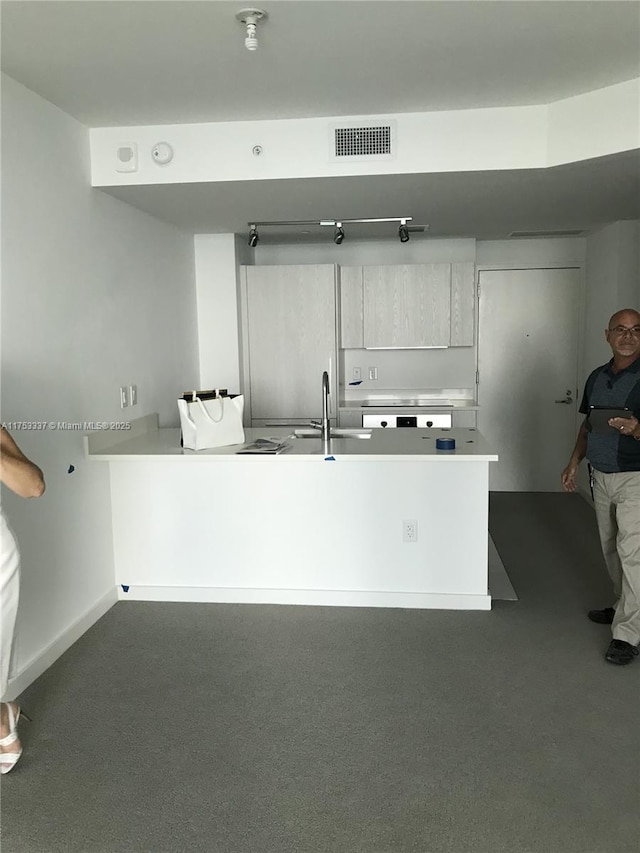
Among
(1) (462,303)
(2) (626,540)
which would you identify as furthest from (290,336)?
(2) (626,540)

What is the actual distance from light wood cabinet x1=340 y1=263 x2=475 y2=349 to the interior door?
57cm

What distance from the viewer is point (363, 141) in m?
3.38

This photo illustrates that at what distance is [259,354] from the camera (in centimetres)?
559

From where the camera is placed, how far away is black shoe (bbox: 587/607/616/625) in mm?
3395

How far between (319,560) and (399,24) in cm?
253

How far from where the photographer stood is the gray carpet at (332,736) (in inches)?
79.7

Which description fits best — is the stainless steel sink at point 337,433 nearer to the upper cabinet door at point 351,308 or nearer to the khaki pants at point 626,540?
the upper cabinet door at point 351,308

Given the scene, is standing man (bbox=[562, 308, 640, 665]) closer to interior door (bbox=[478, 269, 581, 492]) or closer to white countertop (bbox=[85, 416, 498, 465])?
white countertop (bbox=[85, 416, 498, 465])

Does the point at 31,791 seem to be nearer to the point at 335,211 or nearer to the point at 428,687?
the point at 428,687

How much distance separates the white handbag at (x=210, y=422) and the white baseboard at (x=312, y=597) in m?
0.81

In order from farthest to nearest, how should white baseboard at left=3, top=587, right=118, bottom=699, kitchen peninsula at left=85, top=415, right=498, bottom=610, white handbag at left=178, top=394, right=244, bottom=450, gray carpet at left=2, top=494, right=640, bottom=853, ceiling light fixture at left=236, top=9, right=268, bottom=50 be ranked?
white handbag at left=178, top=394, right=244, bottom=450
kitchen peninsula at left=85, top=415, right=498, bottom=610
white baseboard at left=3, top=587, right=118, bottom=699
ceiling light fixture at left=236, top=9, right=268, bottom=50
gray carpet at left=2, top=494, right=640, bottom=853

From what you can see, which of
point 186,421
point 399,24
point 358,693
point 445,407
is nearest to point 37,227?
point 186,421

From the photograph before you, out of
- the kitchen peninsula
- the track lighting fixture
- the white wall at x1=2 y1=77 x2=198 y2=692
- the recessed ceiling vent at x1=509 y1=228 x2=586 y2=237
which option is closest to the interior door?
the recessed ceiling vent at x1=509 y1=228 x2=586 y2=237

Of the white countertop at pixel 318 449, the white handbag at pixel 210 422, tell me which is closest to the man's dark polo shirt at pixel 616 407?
the white countertop at pixel 318 449
